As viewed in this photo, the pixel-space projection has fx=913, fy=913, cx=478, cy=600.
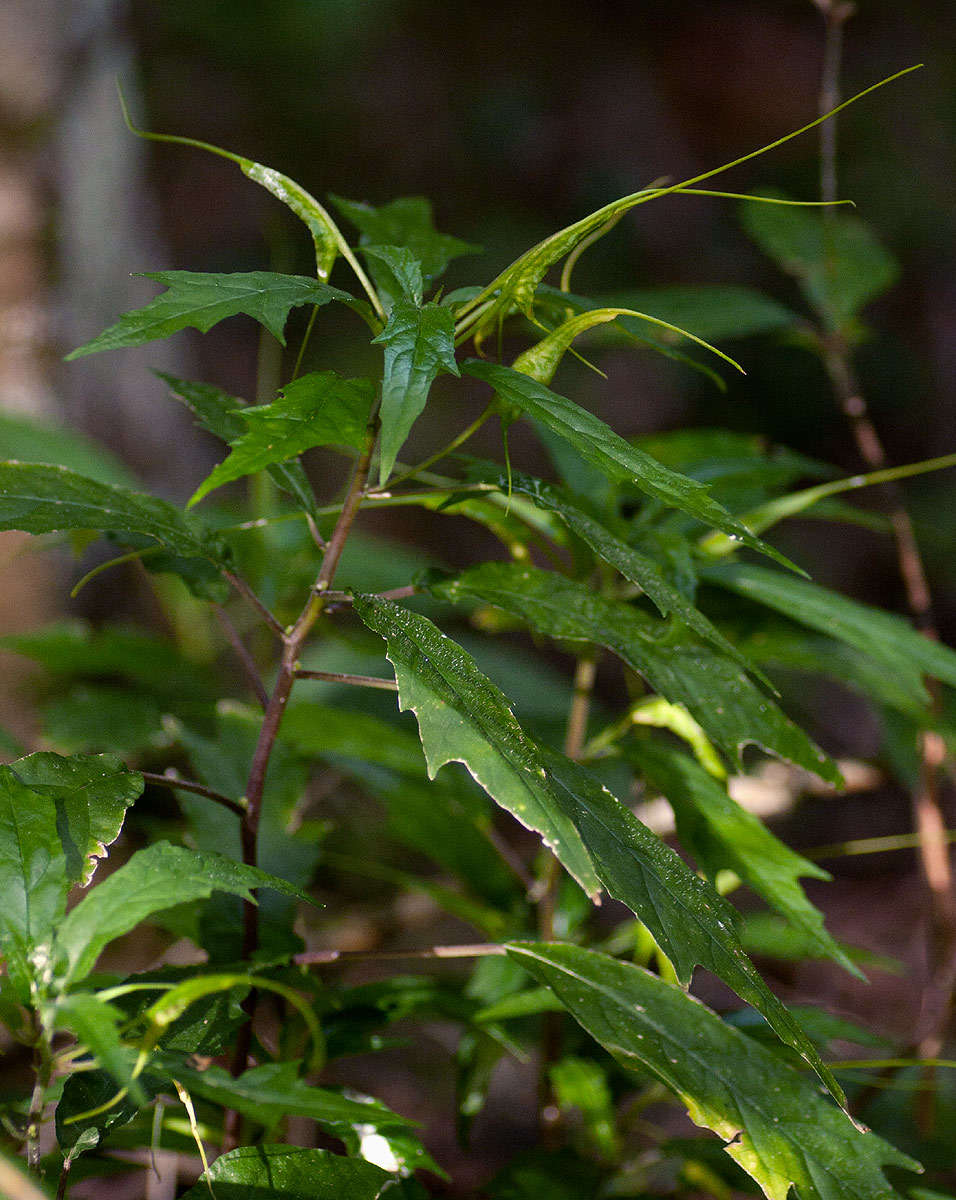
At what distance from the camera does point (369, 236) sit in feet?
2.27

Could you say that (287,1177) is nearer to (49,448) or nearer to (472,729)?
(472,729)

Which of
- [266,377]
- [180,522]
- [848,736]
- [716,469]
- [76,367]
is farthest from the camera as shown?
[848,736]

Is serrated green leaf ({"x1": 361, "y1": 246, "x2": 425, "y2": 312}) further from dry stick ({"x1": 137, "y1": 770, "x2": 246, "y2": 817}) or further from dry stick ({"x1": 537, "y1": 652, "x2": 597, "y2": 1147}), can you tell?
dry stick ({"x1": 537, "y1": 652, "x2": 597, "y2": 1147})

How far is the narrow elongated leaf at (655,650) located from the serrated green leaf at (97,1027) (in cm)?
32

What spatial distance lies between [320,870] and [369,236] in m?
1.18

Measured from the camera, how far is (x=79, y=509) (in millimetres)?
552

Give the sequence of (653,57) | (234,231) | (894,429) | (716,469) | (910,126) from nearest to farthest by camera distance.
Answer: (716,469) < (894,429) < (910,126) < (234,231) < (653,57)

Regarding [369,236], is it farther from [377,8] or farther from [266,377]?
[377,8]

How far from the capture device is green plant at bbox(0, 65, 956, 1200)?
45 cm

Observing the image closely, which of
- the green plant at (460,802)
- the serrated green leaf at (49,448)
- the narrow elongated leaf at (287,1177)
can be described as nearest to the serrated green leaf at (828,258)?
the green plant at (460,802)

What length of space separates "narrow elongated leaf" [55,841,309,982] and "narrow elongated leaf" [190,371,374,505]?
0.59ft

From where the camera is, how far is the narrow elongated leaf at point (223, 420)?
60 centimetres

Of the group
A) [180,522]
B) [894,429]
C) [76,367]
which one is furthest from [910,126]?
[180,522]

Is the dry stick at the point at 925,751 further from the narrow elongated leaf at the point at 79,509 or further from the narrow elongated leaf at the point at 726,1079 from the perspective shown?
the narrow elongated leaf at the point at 79,509
